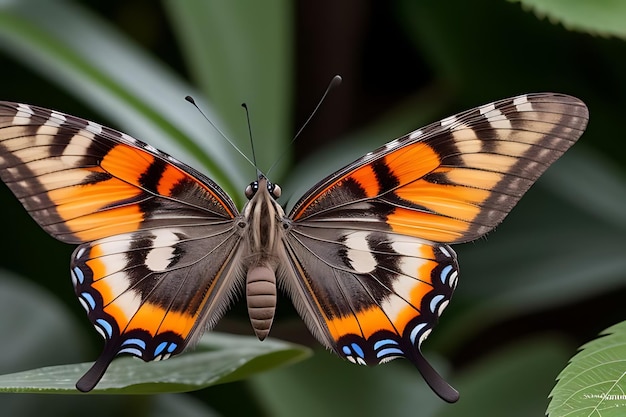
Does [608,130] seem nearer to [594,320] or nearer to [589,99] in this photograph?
[589,99]

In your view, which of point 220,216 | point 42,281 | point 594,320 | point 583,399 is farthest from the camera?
point 594,320

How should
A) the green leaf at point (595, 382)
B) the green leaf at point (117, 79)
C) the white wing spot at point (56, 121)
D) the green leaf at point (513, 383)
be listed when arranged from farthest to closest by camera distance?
the green leaf at point (513, 383)
the green leaf at point (117, 79)
the white wing spot at point (56, 121)
the green leaf at point (595, 382)

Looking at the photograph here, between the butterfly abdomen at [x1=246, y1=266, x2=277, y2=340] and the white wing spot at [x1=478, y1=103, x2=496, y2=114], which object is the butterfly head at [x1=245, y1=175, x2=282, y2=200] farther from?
the white wing spot at [x1=478, y1=103, x2=496, y2=114]

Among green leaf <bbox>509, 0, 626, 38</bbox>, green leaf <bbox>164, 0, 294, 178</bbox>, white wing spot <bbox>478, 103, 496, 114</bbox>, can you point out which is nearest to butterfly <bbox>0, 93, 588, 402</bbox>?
white wing spot <bbox>478, 103, 496, 114</bbox>

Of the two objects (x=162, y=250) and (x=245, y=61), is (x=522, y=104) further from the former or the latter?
(x=245, y=61)

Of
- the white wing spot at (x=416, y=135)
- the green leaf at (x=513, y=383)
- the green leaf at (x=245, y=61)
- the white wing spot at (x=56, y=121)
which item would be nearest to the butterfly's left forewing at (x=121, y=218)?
the white wing spot at (x=56, y=121)

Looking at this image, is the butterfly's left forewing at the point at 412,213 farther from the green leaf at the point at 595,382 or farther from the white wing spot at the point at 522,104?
the green leaf at the point at 595,382

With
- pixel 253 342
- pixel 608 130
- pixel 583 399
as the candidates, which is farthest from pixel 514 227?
pixel 583 399

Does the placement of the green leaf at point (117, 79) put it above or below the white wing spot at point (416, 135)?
below
